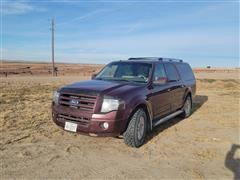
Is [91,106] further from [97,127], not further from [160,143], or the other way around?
[160,143]

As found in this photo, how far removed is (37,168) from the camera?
4578mm

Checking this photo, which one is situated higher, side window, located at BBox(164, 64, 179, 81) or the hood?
side window, located at BBox(164, 64, 179, 81)

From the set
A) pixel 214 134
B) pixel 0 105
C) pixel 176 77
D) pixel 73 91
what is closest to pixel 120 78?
pixel 73 91

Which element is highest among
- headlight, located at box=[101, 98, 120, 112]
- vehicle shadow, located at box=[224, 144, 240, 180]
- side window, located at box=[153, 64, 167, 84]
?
side window, located at box=[153, 64, 167, 84]

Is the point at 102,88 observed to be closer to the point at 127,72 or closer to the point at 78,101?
the point at 78,101

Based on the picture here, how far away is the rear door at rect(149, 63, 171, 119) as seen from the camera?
6543 mm

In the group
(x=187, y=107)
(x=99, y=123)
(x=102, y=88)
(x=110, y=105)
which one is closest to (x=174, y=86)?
(x=187, y=107)

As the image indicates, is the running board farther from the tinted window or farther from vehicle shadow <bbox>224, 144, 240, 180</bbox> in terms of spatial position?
vehicle shadow <bbox>224, 144, 240, 180</bbox>

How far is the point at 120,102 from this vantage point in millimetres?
5332

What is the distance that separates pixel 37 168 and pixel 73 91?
169cm

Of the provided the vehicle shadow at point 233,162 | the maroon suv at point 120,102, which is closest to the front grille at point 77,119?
the maroon suv at point 120,102

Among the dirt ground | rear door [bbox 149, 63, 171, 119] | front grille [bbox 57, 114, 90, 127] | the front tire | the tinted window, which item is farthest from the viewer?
the tinted window

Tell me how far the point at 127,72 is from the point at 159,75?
81cm

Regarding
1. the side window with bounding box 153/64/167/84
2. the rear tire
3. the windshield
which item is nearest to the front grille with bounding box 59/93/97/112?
the windshield
